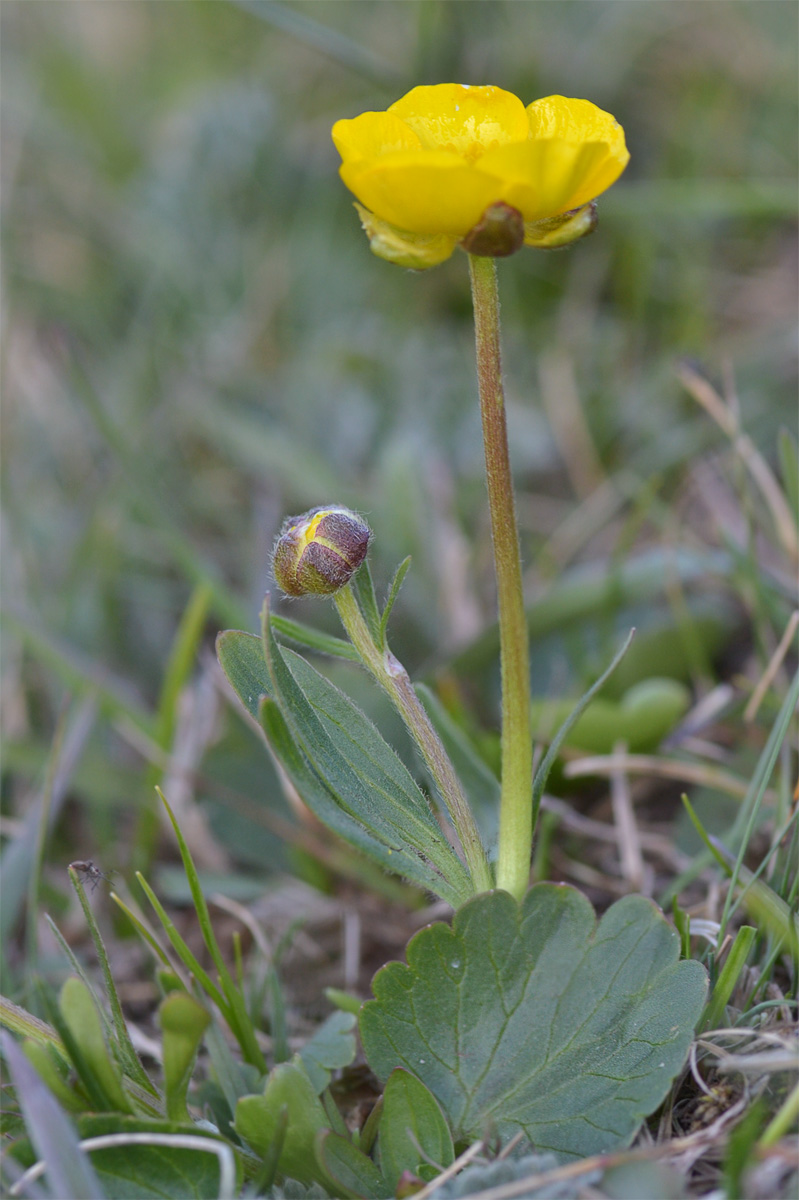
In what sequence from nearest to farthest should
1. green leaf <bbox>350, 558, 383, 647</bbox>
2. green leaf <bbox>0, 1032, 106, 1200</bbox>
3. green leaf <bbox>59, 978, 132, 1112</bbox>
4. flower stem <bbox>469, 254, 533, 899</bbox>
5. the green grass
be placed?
1. green leaf <bbox>0, 1032, 106, 1200</bbox>
2. green leaf <bbox>59, 978, 132, 1112</bbox>
3. flower stem <bbox>469, 254, 533, 899</bbox>
4. green leaf <bbox>350, 558, 383, 647</bbox>
5. the green grass

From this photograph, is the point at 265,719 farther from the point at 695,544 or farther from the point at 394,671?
the point at 695,544

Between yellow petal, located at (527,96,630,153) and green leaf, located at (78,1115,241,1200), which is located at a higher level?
yellow petal, located at (527,96,630,153)

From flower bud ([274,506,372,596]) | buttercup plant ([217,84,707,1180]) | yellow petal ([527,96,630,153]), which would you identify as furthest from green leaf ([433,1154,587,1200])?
yellow petal ([527,96,630,153])

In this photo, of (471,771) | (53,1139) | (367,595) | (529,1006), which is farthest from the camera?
(471,771)

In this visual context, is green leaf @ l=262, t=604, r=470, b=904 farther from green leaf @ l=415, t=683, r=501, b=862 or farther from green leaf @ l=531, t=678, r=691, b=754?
green leaf @ l=531, t=678, r=691, b=754

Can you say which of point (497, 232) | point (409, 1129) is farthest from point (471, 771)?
point (497, 232)

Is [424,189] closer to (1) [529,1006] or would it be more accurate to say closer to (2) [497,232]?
(2) [497,232]

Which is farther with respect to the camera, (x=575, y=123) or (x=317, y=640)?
(x=317, y=640)
